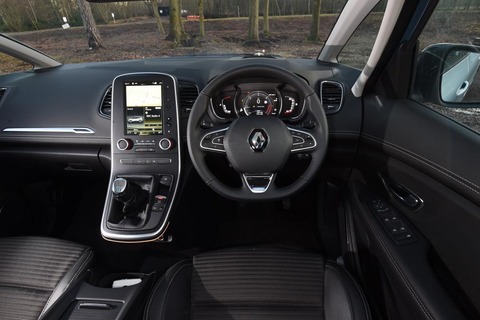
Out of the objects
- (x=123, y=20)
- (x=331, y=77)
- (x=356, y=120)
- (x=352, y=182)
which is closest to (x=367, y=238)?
(x=352, y=182)

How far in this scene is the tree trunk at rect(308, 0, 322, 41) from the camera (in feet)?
6.15

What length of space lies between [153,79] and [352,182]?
134 cm

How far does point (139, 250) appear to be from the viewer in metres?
2.43

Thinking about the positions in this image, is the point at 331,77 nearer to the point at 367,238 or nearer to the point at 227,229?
the point at 367,238

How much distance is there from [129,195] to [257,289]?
29.1 inches

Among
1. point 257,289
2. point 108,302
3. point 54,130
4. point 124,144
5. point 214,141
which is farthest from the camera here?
point 54,130

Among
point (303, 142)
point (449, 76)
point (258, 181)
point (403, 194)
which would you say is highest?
point (449, 76)

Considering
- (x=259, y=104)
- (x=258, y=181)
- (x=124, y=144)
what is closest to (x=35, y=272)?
(x=124, y=144)

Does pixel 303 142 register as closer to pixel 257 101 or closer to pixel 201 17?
pixel 257 101

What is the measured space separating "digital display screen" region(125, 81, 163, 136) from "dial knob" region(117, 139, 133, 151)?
5cm

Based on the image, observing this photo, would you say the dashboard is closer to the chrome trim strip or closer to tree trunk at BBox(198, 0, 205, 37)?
the chrome trim strip

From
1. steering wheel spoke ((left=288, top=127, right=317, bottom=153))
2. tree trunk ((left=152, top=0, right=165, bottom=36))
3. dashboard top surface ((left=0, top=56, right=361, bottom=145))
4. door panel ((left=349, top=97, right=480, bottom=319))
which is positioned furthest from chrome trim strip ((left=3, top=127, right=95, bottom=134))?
door panel ((left=349, top=97, right=480, bottom=319))

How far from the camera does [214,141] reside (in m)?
1.61

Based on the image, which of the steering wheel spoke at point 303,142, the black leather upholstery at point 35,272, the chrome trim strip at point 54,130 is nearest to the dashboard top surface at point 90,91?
the chrome trim strip at point 54,130
